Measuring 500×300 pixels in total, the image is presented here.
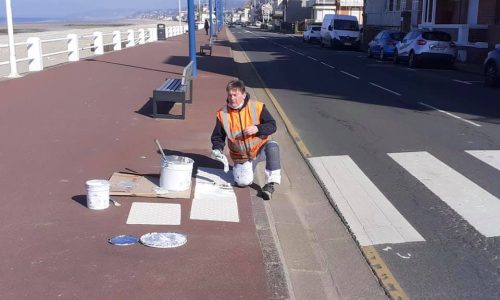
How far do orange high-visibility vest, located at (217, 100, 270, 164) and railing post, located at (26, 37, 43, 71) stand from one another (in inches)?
510

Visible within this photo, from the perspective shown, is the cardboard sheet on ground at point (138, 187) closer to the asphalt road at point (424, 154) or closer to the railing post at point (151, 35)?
the asphalt road at point (424, 154)

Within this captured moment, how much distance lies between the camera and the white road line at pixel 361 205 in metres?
6.00

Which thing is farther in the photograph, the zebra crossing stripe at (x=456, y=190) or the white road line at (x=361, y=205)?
the zebra crossing stripe at (x=456, y=190)

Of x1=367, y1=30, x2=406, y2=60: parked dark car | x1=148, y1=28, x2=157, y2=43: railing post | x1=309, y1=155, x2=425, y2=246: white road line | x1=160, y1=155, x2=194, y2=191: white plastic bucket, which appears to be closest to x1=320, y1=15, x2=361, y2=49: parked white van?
x1=367, y1=30, x2=406, y2=60: parked dark car

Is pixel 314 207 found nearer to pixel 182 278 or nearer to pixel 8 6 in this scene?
pixel 182 278

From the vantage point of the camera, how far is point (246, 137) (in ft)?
23.0

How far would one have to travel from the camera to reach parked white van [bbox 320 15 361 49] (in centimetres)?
4422

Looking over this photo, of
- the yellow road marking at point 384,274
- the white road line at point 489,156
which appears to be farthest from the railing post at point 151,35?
the yellow road marking at point 384,274

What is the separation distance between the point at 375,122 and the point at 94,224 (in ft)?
25.0

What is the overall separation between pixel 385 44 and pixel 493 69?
1307cm

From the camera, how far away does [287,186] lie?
305 inches

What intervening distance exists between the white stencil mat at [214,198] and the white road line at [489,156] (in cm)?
370

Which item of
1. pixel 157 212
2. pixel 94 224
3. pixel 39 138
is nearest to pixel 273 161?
pixel 157 212

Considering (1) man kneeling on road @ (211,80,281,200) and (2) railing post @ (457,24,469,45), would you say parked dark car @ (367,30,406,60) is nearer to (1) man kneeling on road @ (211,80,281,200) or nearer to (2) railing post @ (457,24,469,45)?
(2) railing post @ (457,24,469,45)
